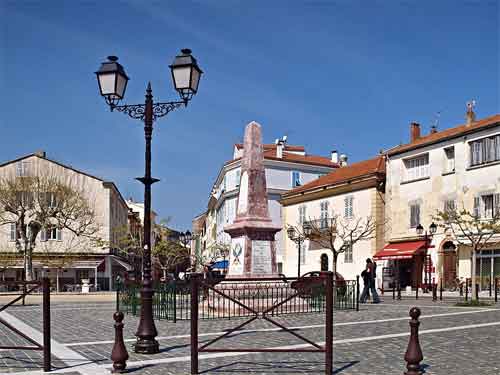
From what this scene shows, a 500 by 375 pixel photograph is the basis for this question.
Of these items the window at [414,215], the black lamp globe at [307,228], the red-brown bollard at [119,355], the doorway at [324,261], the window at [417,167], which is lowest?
the doorway at [324,261]

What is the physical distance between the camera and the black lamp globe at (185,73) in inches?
412

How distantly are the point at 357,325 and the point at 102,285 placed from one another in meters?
38.7

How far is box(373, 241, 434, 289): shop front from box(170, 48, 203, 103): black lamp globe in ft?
86.0

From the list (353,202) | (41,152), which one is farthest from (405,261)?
(41,152)

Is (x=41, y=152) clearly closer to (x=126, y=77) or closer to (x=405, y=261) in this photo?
(x=405, y=261)

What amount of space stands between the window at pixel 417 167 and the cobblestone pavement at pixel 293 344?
21401 mm

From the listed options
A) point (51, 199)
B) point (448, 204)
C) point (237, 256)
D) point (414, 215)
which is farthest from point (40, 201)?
point (237, 256)

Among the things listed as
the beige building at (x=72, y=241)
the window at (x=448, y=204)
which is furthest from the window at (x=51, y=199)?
the window at (x=448, y=204)

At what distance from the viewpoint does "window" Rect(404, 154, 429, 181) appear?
36.9 m

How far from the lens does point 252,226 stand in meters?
17.2

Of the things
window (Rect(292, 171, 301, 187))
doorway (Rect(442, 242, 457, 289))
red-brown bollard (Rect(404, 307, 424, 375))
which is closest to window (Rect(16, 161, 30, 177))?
window (Rect(292, 171, 301, 187))

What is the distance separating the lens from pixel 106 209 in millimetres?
51562

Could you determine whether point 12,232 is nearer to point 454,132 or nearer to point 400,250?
point 400,250

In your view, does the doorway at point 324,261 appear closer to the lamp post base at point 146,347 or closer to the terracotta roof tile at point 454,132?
the terracotta roof tile at point 454,132
